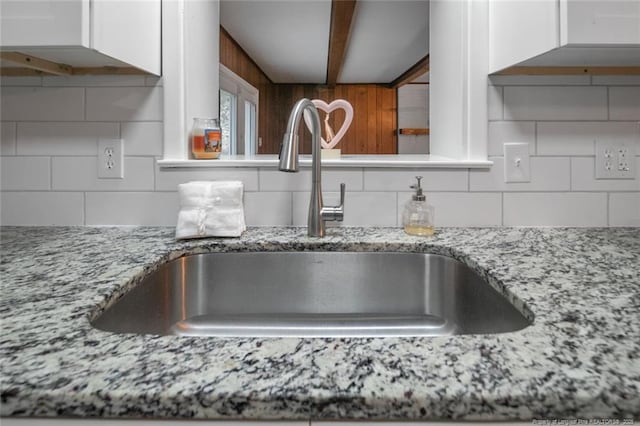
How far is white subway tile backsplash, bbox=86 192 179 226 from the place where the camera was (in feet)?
3.77

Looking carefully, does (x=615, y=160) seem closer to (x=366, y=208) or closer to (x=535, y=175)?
(x=535, y=175)

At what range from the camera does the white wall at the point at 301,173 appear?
113 centimetres

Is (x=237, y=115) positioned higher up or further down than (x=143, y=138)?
higher up

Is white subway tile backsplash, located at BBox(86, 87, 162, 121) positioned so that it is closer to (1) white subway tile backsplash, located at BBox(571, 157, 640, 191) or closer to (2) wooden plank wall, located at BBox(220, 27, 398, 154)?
(1) white subway tile backsplash, located at BBox(571, 157, 640, 191)

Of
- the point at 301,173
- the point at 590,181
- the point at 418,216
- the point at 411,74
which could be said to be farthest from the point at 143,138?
the point at 411,74

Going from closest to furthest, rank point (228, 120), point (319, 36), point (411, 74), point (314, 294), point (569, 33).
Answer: point (569, 33) < point (314, 294) < point (228, 120) < point (319, 36) < point (411, 74)

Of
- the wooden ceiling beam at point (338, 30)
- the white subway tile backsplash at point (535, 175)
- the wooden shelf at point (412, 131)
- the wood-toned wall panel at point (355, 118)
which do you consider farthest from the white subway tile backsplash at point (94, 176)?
the wooden shelf at point (412, 131)

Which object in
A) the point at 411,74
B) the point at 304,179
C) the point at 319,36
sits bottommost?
the point at 304,179

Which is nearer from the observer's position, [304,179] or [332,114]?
[304,179]

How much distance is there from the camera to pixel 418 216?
108cm

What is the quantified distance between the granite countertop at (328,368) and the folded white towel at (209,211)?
342 mm

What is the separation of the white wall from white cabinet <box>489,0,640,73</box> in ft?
0.43

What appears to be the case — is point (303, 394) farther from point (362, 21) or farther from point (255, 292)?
point (362, 21)

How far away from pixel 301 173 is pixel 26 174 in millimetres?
796
